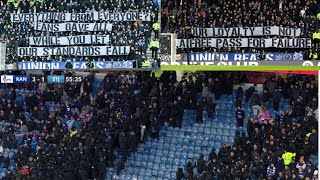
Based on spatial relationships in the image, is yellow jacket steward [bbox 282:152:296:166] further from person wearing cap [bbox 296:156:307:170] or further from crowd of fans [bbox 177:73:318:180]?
person wearing cap [bbox 296:156:307:170]

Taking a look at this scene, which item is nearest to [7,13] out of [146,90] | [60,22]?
[60,22]

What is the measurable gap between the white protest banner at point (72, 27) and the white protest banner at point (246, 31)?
2.93m

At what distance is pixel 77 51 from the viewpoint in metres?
33.2

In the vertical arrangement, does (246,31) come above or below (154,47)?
above

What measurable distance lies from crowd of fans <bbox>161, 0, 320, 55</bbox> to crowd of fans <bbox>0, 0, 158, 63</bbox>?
0.80 meters

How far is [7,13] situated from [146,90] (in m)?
5.34

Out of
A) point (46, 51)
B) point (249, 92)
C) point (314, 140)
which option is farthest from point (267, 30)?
point (46, 51)

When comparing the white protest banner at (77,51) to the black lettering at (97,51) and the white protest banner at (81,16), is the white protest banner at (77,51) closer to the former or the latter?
the black lettering at (97,51)

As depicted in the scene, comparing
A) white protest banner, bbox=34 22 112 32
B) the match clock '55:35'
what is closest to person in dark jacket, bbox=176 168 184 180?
white protest banner, bbox=34 22 112 32

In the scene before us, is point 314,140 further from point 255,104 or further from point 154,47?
point 154,47

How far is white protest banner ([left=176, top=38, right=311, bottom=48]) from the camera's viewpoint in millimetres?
31641

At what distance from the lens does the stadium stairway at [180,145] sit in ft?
105

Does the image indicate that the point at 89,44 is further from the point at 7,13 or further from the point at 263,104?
the point at 263,104

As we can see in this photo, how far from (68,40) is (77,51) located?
589 mm
